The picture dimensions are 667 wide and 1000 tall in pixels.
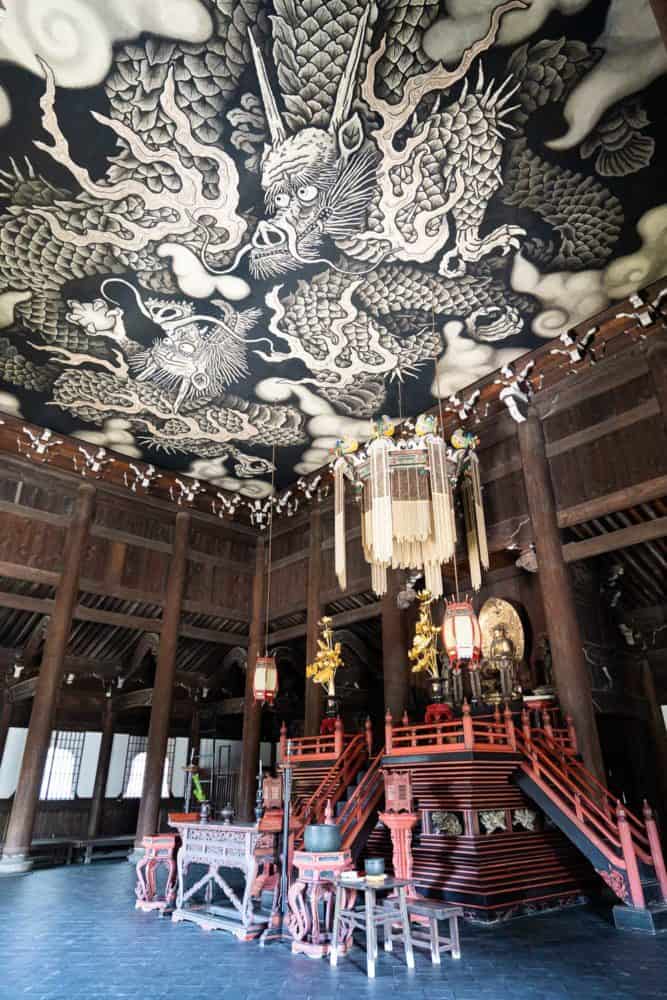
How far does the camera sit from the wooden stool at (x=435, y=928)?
3.44 m

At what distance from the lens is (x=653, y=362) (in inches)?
245

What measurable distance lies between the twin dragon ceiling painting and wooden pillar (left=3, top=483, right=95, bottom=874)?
7.14 ft

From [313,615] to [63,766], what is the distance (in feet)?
18.1

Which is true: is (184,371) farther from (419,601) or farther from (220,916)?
(220,916)

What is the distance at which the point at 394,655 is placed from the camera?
821 centimetres

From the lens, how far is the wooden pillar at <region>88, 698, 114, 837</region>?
35.2ft

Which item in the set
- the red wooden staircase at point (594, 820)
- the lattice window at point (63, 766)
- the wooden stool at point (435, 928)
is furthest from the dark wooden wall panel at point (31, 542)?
the wooden stool at point (435, 928)

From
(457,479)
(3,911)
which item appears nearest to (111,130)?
(457,479)

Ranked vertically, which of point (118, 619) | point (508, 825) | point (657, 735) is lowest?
point (508, 825)

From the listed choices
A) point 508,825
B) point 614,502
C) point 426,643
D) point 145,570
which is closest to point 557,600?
point 614,502

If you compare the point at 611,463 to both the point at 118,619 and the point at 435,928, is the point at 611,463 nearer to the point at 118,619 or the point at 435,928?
the point at 435,928

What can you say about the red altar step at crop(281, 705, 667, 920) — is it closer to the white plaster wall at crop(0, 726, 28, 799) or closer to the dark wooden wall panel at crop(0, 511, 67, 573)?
the dark wooden wall panel at crop(0, 511, 67, 573)

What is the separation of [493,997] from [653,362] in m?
5.66

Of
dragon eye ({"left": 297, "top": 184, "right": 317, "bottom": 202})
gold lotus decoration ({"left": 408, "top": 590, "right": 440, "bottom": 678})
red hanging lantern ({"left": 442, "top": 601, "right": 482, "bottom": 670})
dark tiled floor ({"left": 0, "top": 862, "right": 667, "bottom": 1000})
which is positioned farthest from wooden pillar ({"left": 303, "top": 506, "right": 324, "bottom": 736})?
dragon eye ({"left": 297, "top": 184, "right": 317, "bottom": 202})
